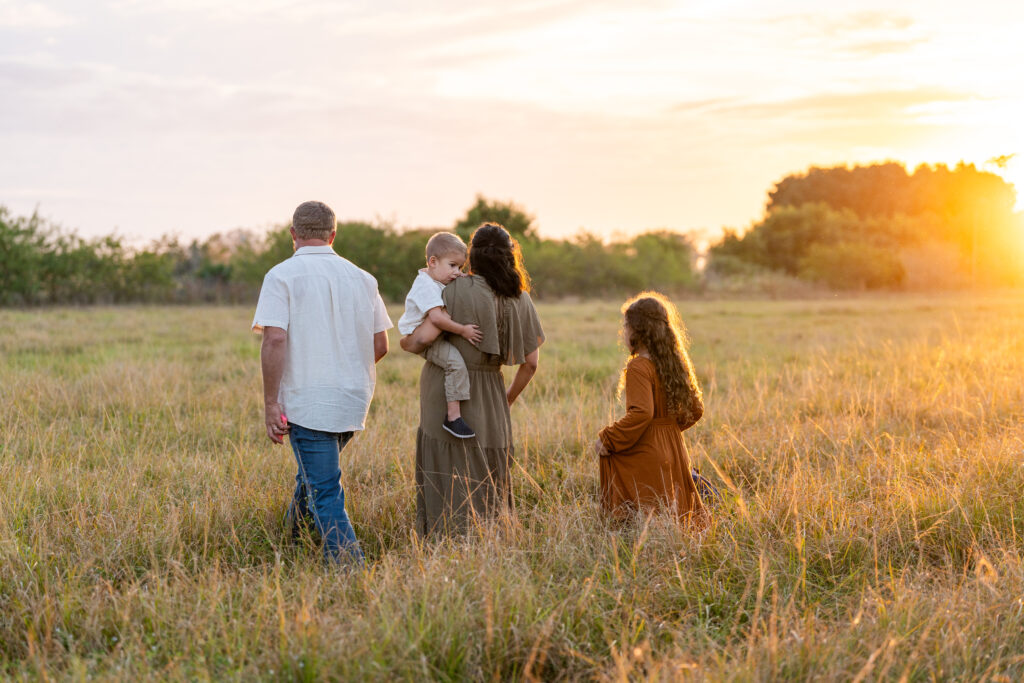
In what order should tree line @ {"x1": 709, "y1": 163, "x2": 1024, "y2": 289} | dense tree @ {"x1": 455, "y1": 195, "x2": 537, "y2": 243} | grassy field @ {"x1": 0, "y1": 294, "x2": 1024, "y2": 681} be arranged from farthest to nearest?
tree line @ {"x1": 709, "y1": 163, "x2": 1024, "y2": 289}
dense tree @ {"x1": 455, "y1": 195, "x2": 537, "y2": 243}
grassy field @ {"x1": 0, "y1": 294, "x2": 1024, "y2": 681}

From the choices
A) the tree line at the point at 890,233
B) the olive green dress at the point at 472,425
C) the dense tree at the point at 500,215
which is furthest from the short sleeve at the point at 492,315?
the tree line at the point at 890,233

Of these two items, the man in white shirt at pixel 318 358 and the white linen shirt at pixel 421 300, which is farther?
the white linen shirt at pixel 421 300

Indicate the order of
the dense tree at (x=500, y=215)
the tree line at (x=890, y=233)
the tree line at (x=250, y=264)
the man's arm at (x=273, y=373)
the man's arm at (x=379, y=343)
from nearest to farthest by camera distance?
the man's arm at (x=273, y=373)
the man's arm at (x=379, y=343)
the tree line at (x=250, y=264)
the dense tree at (x=500, y=215)
the tree line at (x=890, y=233)

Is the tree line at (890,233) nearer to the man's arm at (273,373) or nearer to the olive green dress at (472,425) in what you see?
the olive green dress at (472,425)

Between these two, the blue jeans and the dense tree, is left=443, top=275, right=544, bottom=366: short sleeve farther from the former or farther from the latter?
the dense tree

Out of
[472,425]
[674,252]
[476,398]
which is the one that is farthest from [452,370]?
[674,252]

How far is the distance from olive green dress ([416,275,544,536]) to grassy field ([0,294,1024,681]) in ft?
0.78

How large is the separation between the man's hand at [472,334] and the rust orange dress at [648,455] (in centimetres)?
80

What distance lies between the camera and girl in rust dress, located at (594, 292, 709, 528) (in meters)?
4.09

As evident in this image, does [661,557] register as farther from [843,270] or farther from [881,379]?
[843,270]

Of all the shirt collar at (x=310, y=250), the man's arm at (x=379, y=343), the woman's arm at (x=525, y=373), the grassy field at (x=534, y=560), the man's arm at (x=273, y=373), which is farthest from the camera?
the woman's arm at (x=525, y=373)

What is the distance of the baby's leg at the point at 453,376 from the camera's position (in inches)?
160

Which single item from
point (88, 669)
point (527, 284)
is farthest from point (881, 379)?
point (88, 669)

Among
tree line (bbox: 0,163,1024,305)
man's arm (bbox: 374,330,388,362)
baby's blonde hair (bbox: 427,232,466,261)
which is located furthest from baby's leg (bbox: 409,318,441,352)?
tree line (bbox: 0,163,1024,305)
